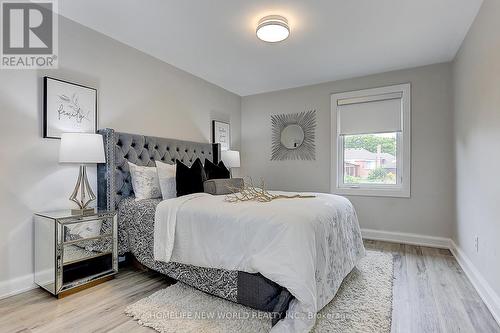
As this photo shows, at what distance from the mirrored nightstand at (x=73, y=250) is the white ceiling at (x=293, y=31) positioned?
1.90 metres

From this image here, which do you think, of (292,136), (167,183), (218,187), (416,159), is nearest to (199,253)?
(218,187)

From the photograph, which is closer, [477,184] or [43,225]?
[43,225]

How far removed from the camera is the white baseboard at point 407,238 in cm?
351

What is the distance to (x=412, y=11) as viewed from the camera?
94.3 inches

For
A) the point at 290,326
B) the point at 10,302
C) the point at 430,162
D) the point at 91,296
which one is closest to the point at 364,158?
the point at 430,162

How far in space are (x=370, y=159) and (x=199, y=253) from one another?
10.2ft

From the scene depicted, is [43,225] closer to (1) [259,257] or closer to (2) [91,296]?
(2) [91,296]

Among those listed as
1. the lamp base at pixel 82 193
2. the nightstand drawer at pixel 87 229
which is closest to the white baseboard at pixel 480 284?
the nightstand drawer at pixel 87 229

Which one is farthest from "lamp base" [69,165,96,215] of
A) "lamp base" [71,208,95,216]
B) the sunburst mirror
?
the sunburst mirror

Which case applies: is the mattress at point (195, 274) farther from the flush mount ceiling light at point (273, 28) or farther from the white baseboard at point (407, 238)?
the white baseboard at point (407, 238)

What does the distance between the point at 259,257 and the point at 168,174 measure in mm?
1565

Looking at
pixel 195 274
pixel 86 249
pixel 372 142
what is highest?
pixel 372 142

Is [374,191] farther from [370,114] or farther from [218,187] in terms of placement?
[218,187]

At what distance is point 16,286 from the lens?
219cm
